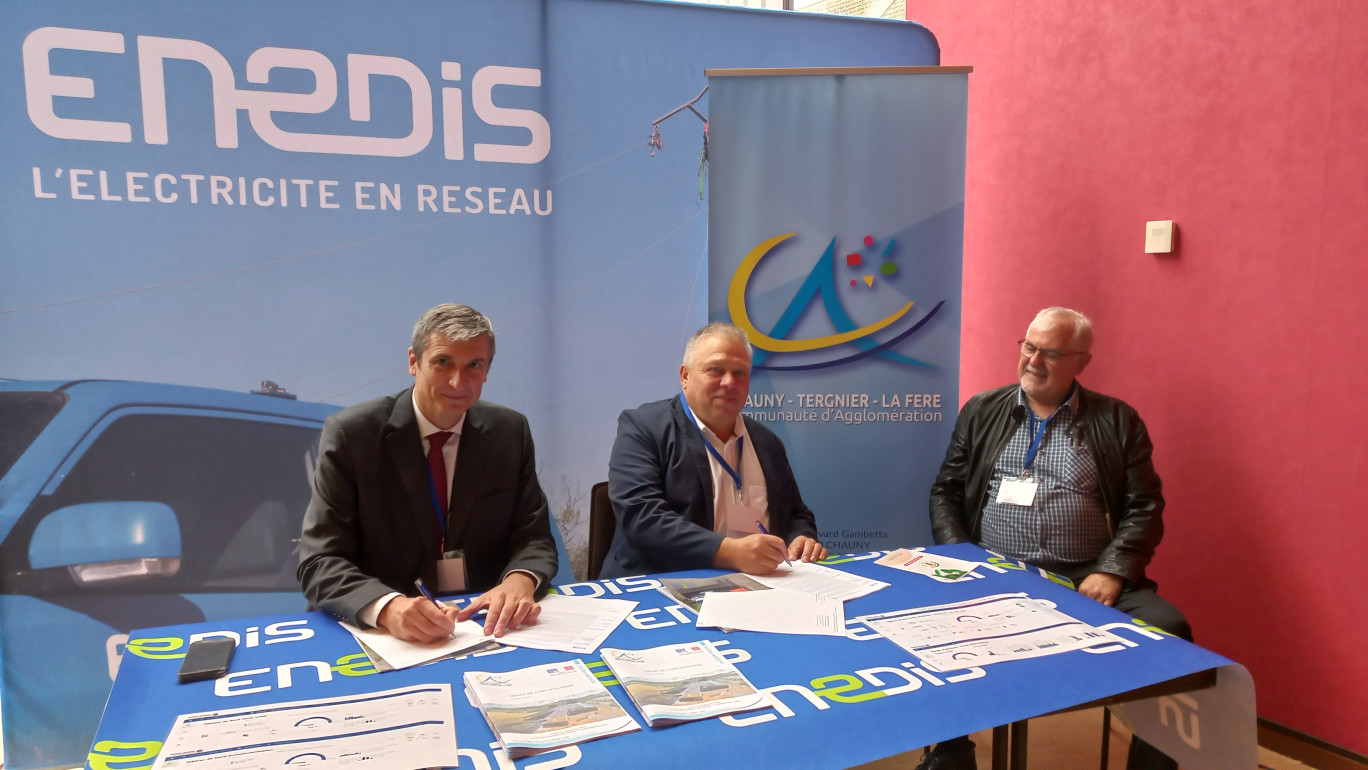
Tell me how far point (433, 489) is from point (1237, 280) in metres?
2.74

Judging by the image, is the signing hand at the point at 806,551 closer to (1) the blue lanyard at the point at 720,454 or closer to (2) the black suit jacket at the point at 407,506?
(1) the blue lanyard at the point at 720,454

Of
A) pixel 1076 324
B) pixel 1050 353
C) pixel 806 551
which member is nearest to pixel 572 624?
pixel 806 551

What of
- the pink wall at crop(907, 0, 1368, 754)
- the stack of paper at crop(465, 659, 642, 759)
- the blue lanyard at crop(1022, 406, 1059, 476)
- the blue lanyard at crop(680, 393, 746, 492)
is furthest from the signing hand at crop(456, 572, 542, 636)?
the pink wall at crop(907, 0, 1368, 754)

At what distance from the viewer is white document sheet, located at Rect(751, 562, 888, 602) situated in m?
1.86

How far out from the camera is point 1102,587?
246 centimetres

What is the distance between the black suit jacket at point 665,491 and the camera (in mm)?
2242

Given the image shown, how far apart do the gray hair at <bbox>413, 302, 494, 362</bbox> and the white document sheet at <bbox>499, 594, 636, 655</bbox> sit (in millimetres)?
671

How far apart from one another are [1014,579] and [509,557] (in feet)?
4.30

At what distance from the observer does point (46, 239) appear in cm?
279

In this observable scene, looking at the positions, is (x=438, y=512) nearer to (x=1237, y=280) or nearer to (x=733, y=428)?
(x=733, y=428)

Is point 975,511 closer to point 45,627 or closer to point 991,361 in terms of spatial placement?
point 991,361

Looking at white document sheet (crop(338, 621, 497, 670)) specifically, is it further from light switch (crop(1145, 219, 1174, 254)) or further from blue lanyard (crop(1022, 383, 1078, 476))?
light switch (crop(1145, 219, 1174, 254))

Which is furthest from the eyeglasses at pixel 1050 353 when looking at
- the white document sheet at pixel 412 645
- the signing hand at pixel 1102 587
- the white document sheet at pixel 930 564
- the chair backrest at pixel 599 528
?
the white document sheet at pixel 412 645

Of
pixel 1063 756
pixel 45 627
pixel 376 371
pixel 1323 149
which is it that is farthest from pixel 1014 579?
pixel 45 627
